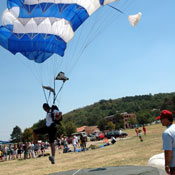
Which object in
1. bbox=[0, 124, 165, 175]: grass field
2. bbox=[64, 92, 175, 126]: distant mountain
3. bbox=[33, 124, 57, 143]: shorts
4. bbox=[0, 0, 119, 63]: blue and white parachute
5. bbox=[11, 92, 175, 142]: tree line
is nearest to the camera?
bbox=[33, 124, 57, 143]: shorts

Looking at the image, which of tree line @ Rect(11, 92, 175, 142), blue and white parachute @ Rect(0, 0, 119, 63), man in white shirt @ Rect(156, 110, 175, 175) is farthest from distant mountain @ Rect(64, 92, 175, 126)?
man in white shirt @ Rect(156, 110, 175, 175)

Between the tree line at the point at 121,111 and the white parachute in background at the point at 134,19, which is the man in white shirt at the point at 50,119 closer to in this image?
the white parachute in background at the point at 134,19

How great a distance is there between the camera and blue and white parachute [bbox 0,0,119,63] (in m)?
9.12

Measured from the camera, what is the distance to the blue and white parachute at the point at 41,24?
9125 millimetres

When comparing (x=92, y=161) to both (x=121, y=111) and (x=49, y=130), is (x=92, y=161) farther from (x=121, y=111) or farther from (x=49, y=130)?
(x=121, y=111)

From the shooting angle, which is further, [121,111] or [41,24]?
[121,111]

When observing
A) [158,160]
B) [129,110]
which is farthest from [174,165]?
[129,110]

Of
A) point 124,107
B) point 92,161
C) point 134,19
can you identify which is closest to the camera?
point 134,19

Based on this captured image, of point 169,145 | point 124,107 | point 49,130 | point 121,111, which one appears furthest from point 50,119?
point 124,107

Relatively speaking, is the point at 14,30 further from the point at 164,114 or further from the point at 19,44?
the point at 164,114

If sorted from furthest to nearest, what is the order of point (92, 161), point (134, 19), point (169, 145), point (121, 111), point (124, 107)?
point (124, 107) < point (121, 111) < point (92, 161) < point (134, 19) < point (169, 145)

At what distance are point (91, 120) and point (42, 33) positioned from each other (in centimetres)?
13992

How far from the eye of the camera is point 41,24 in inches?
361

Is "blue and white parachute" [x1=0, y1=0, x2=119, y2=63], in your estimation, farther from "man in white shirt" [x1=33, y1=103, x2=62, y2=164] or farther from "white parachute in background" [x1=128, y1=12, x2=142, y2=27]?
"man in white shirt" [x1=33, y1=103, x2=62, y2=164]
